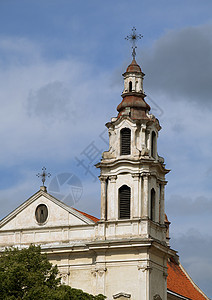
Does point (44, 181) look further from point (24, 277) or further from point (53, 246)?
point (24, 277)

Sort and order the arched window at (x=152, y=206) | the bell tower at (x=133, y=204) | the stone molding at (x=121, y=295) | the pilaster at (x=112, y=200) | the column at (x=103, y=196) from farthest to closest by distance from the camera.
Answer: the arched window at (x=152, y=206), the column at (x=103, y=196), the pilaster at (x=112, y=200), the bell tower at (x=133, y=204), the stone molding at (x=121, y=295)

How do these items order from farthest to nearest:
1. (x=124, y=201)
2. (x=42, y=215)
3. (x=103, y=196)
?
1. (x=42, y=215)
2. (x=103, y=196)
3. (x=124, y=201)

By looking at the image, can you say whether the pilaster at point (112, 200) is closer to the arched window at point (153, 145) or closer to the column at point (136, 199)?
the column at point (136, 199)

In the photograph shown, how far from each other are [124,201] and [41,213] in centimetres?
545

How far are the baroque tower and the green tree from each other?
25.3ft

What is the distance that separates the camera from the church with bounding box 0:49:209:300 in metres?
51.5

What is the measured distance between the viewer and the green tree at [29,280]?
41.1 m

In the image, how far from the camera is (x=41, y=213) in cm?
Result: 5481

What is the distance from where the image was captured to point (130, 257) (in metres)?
51.7

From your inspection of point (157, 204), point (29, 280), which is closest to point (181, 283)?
point (157, 204)

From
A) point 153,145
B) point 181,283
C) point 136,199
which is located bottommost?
point 136,199

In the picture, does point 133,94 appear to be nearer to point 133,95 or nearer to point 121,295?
point 133,95

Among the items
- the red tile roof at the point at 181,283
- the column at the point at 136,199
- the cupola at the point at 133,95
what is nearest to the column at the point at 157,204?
the column at the point at 136,199

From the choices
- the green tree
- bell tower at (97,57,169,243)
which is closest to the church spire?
bell tower at (97,57,169,243)
